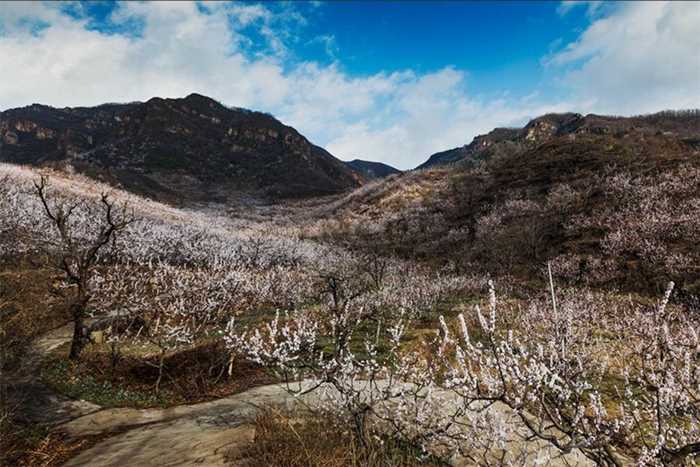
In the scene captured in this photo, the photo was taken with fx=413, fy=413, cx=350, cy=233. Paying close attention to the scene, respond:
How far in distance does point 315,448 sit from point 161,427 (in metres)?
6.02

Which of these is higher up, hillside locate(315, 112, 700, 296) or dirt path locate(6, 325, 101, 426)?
hillside locate(315, 112, 700, 296)

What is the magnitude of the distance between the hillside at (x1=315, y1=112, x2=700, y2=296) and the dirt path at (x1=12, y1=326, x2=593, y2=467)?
105 ft

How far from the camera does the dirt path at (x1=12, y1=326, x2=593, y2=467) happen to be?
6.72 meters

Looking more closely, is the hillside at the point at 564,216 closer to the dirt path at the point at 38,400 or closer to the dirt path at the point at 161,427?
the dirt path at the point at 161,427

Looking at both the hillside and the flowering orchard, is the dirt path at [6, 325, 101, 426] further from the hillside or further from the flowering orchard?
the hillside

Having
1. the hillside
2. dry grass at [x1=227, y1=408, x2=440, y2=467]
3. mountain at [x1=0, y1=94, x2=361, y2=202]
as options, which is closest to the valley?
dry grass at [x1=227, y1=408, x2=440, y2=467]

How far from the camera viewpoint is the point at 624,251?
37.5 m

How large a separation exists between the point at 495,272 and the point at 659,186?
2214 centimetres

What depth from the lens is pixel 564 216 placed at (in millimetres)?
50188

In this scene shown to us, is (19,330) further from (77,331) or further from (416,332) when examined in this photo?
(416,332)

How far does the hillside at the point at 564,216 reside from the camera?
35.9m

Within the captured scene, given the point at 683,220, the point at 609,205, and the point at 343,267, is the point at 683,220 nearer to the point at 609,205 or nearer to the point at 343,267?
the point at 609,205

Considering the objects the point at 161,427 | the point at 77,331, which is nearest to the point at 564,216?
the point at 77,331

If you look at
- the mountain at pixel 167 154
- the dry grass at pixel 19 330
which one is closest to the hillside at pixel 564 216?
the dry grass at pixel 19 330
